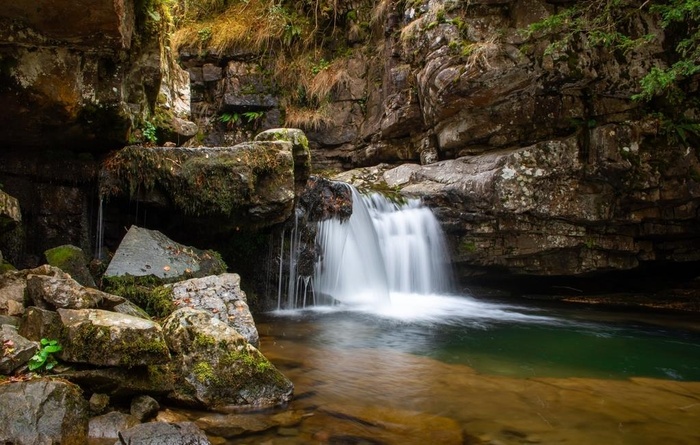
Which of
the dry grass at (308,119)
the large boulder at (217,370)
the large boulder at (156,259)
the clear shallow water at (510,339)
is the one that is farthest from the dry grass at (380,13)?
the large boulder at (217,370)

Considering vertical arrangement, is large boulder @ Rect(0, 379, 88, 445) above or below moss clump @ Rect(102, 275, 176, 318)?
below

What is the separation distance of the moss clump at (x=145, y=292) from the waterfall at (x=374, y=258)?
3.11 m

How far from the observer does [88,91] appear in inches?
223

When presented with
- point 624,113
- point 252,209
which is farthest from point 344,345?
point 624,113

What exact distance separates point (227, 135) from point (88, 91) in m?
7.98

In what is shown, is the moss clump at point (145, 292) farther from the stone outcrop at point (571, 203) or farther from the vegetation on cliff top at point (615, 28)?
the vegetation on cliff top at point (615, 28)

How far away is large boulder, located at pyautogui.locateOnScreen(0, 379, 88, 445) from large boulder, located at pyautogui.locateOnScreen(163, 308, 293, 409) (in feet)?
2.23

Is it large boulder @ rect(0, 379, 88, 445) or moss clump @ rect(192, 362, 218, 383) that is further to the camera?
moss clump @ rect(192, 362, 218, 383)

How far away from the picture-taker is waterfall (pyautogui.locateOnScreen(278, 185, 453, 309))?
8.94 m

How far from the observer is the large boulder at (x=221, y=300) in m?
4.89

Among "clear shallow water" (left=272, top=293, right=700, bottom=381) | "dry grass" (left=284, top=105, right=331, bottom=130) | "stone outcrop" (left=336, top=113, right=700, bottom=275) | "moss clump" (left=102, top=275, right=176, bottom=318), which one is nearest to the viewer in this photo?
"moss clump" (left=102, top=275, right=176, bottom=318)

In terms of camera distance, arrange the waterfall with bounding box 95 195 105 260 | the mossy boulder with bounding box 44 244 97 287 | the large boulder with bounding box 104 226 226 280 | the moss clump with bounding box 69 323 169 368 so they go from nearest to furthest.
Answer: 1. the moss clump with bounding box 69 323 169 368
2. the mossy boulder with bounding box 44 244 97 287
3. the large boulder with bounding box 104 226 226 280
4. the waterfall with bounding box 95 195 105 260

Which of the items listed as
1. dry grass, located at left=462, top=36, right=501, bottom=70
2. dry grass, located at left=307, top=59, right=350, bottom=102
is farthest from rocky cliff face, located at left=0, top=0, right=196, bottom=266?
dry grass, located at left=307, top=59, right=350, bottom=102

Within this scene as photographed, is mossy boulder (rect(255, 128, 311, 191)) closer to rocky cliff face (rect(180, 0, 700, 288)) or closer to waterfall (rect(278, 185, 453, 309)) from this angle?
waterfall (rect(278, 185, 453, 309))
